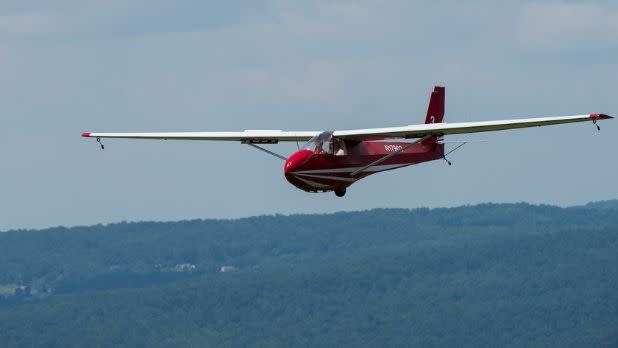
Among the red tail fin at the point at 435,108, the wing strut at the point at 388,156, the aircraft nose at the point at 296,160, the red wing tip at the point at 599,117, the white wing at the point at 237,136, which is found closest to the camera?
the red wing tip at the point at 599,117

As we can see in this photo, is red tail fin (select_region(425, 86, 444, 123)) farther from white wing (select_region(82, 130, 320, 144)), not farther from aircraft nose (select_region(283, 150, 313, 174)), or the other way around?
aircraft nose (select_region(283, 150, 313, 174))

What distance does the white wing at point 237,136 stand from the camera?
211 ft

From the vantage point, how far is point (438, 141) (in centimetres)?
6700

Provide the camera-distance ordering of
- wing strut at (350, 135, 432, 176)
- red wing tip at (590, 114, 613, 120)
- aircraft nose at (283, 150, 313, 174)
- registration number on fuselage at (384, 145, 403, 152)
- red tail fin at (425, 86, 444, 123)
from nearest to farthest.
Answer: red wing tip at (590, 114, 613, 120)
aircraft nose at (283, 150, 313, 174)
wing strut at (350, 135, 432, 176)
registration number on fuselage at (384, 145, 403, 152)
red tail fin at (425, 86, 444, 123)

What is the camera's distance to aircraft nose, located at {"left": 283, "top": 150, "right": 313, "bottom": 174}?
58.9 metres

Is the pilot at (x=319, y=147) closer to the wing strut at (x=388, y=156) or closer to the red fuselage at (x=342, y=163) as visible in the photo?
the red fuselage at (x=342, y=163)

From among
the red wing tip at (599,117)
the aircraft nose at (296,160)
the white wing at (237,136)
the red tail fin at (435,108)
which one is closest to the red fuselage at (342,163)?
the aircraft nose at (296,160)

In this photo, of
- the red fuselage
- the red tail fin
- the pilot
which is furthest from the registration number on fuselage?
the red tail fin

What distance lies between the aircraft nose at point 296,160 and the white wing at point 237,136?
6.98ft

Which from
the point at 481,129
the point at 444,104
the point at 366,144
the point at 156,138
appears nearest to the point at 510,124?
the point at 481,129

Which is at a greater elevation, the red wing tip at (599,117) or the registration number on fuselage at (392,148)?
the registration number on fuselage at (392,148)

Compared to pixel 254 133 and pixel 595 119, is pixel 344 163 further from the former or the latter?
pixel 595 119

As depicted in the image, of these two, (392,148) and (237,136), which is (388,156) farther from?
(237,136)

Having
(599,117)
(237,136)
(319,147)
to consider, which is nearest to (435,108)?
(237,136)
